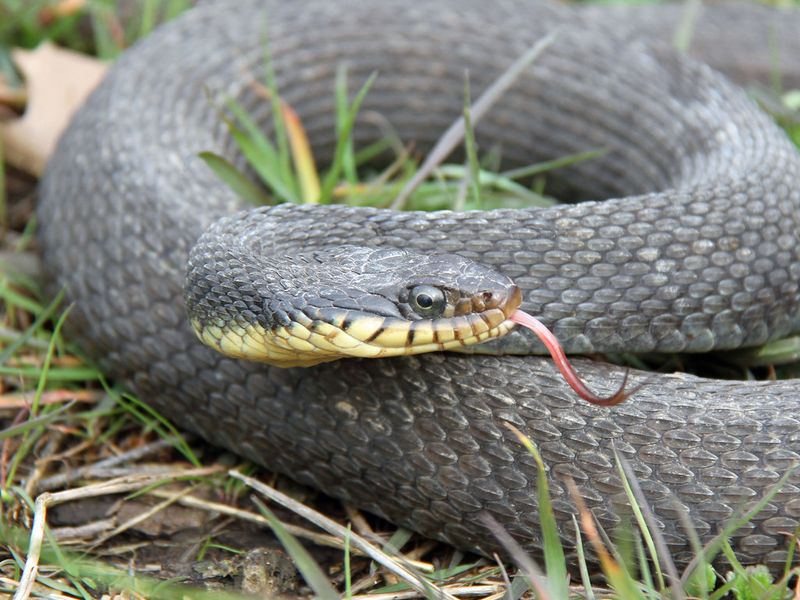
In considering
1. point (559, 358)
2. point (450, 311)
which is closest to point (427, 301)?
point (450, 311)

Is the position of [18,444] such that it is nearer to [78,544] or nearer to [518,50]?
[78,544]

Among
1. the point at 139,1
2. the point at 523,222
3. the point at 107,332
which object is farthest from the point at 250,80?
the point at 523,222

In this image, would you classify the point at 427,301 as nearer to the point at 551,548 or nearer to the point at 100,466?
the point at 551,548

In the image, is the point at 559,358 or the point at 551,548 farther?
the point at 559,358

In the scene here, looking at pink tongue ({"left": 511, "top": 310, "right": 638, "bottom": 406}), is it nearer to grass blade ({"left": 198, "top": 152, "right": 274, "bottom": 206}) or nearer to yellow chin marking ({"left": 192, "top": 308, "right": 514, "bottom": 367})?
yellow chin marking ({"left": 192, "top": 308, "right": 514, "bottom": 367})

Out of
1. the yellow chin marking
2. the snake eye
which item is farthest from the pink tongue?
the snake eye

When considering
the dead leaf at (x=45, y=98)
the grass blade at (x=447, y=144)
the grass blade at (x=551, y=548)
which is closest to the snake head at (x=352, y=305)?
the grass blade at (x=551, y=548)
